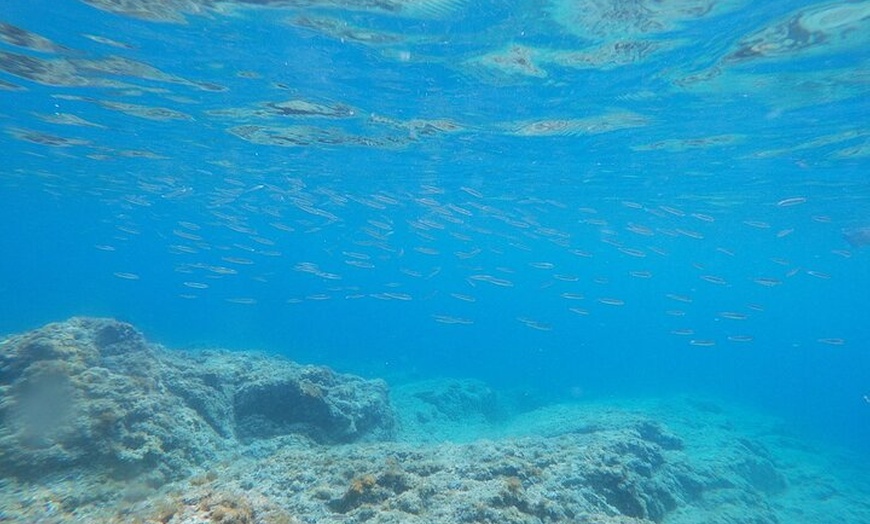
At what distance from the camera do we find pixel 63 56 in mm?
14336

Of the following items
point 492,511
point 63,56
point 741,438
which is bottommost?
point 492,511

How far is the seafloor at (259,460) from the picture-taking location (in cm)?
506

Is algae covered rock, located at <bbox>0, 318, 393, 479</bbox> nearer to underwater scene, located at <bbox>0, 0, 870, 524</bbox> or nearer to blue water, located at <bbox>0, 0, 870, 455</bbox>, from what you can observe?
underwater scene, located at <bbox>0, 0, 870, 524</bbox>

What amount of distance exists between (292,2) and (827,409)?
76.1 meters

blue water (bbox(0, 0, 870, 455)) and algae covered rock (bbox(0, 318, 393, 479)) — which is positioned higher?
blue water (bbox(0, 0, 870, 455))

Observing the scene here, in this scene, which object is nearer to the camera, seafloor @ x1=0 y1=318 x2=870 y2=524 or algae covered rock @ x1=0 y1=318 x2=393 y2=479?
seafloor @ x1=0 y1=318 x2=870 y2=524

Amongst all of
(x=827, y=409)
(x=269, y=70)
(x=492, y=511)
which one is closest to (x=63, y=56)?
(x=269, y=70)

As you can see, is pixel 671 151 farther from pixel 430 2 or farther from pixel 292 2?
pixel 292 2

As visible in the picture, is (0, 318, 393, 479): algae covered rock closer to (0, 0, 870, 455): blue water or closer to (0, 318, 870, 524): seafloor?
(0, 318, 870, 524): seafloor

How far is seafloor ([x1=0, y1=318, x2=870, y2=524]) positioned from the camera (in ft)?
16.6

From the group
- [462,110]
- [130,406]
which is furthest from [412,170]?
[130,406]

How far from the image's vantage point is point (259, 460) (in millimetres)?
6629

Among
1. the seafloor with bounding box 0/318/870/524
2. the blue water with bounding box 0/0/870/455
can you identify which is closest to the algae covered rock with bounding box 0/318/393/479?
the seafloor with bounding box 0/318/870/524

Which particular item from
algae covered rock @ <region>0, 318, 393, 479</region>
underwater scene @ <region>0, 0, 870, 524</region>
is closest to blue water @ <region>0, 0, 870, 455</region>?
underwater scene @ <region>0, 0, 870, 524</region>
